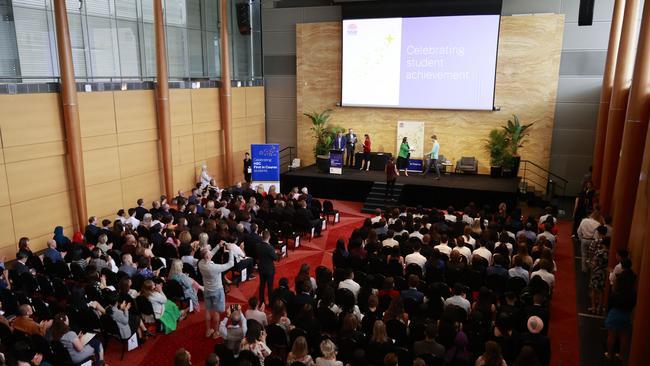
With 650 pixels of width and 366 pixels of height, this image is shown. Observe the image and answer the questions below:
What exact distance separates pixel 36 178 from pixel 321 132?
1100 centimetres

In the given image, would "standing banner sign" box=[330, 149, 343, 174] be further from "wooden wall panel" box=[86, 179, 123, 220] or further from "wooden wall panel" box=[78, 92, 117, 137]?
"wooden wall panel" box=[78, 92, 117, 137]

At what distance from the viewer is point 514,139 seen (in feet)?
55.8

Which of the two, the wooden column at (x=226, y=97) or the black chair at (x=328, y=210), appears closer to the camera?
the black chair at (x=328, y=210)

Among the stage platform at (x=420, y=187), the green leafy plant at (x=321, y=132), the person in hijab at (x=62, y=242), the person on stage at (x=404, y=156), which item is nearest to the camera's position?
the person in hijab at (x=62, y=242)

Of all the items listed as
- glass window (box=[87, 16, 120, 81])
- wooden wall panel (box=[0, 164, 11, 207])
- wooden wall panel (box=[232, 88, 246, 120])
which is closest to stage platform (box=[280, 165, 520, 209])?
wooden wall panel (box=[232, 88, 246, 120])

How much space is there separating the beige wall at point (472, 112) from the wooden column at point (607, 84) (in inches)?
83.2

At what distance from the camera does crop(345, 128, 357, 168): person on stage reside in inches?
750

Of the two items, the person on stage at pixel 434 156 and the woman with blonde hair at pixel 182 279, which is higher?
the person on stage at pixel 434 156

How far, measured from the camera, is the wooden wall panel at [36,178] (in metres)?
11.2

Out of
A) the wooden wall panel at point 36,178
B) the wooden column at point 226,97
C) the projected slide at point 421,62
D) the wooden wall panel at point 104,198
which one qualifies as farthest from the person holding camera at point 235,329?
the projected slide at point 421,62

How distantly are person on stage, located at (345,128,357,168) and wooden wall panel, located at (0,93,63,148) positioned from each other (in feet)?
34.0

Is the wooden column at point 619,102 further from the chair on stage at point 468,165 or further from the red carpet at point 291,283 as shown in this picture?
the chair on stage at point 468,165

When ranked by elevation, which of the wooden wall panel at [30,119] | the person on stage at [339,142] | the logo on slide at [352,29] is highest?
the logo on slide at [352,29]

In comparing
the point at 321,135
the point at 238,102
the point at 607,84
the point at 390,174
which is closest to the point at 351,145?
the point at 321,135
